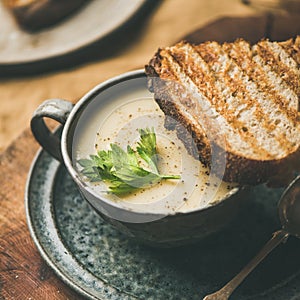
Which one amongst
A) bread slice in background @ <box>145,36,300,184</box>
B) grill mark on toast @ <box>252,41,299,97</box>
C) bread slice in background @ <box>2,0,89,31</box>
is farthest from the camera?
bread slice in background @ <box>2,0,89,31</box>

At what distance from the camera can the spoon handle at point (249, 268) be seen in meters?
1.31

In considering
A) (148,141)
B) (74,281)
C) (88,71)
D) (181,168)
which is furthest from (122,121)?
(88,71)

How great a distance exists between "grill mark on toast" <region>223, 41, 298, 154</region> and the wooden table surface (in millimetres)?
637

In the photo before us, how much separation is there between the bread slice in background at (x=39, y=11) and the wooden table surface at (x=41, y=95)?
12.6 inches

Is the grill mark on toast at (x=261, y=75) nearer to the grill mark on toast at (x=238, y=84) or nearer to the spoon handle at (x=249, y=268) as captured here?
the grill mark on toast at (x=238, y=84)

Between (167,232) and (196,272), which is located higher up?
(167,232)

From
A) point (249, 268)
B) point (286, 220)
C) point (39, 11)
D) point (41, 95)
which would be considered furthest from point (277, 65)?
point (39, 11)

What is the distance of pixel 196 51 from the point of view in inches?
59.9

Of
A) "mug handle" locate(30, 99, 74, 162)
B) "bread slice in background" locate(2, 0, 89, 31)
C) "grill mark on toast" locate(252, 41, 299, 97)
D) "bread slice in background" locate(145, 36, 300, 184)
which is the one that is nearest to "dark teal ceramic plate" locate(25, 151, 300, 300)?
"mug handle" locate(30, 99, 74, 162)

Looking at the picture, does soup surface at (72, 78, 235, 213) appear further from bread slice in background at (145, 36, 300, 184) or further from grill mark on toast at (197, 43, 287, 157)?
grill mark on toast at (197, 43, 287, 157)

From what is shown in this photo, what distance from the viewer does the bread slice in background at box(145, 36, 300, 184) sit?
1303 millimetres

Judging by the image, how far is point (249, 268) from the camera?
1.36 m

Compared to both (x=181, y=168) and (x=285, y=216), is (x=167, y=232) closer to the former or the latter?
(x=181, y=168)

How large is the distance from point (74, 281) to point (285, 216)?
59 centimetres
